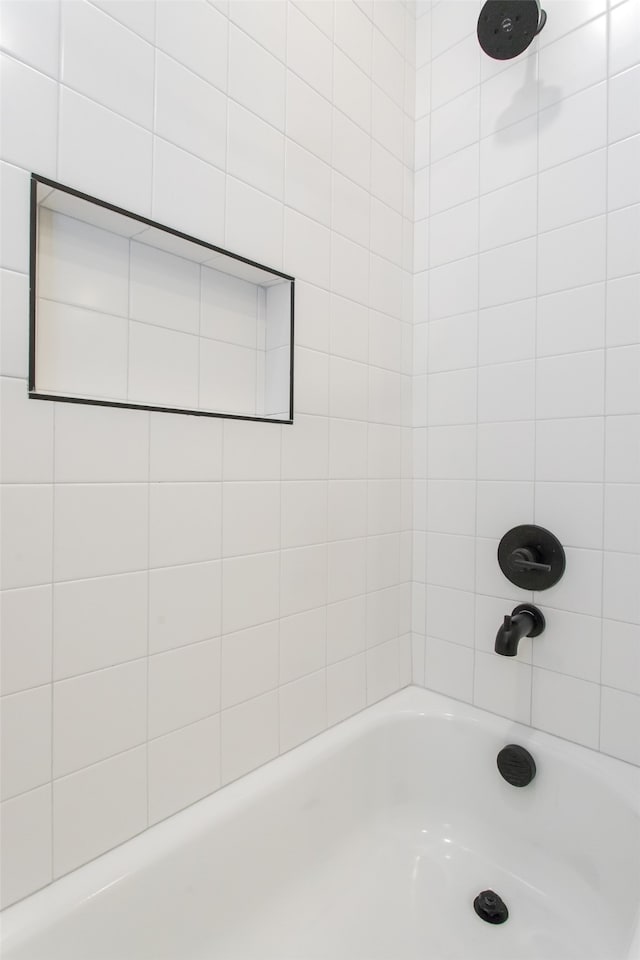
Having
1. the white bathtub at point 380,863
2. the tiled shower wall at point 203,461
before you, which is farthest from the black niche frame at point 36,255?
the white bathtub at point 380,863

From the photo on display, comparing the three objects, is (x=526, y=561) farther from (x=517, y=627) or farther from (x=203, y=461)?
(x=203, y=461)

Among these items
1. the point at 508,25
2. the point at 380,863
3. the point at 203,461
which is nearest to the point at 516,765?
the point at 380,863

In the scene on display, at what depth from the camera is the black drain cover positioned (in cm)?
118

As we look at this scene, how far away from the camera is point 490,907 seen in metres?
1.20

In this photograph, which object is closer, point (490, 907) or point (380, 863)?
point (490, 907)

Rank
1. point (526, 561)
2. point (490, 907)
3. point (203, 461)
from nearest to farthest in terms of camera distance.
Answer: point (203, 461), point (490, 907), point (526, 561)

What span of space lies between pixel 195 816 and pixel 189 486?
2.27ft

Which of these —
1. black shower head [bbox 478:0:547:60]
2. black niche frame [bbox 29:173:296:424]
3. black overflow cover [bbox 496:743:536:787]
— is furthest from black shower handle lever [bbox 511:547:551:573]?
black shower head [bbox 478:0:547:60]

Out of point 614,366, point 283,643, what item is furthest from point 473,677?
point 614,366

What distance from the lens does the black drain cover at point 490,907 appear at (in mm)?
1180

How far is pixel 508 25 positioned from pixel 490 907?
7.29 feet

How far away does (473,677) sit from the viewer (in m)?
1.52

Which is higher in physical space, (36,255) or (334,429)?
(36,255)

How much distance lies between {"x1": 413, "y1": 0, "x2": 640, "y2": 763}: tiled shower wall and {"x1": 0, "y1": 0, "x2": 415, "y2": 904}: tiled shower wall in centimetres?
12
